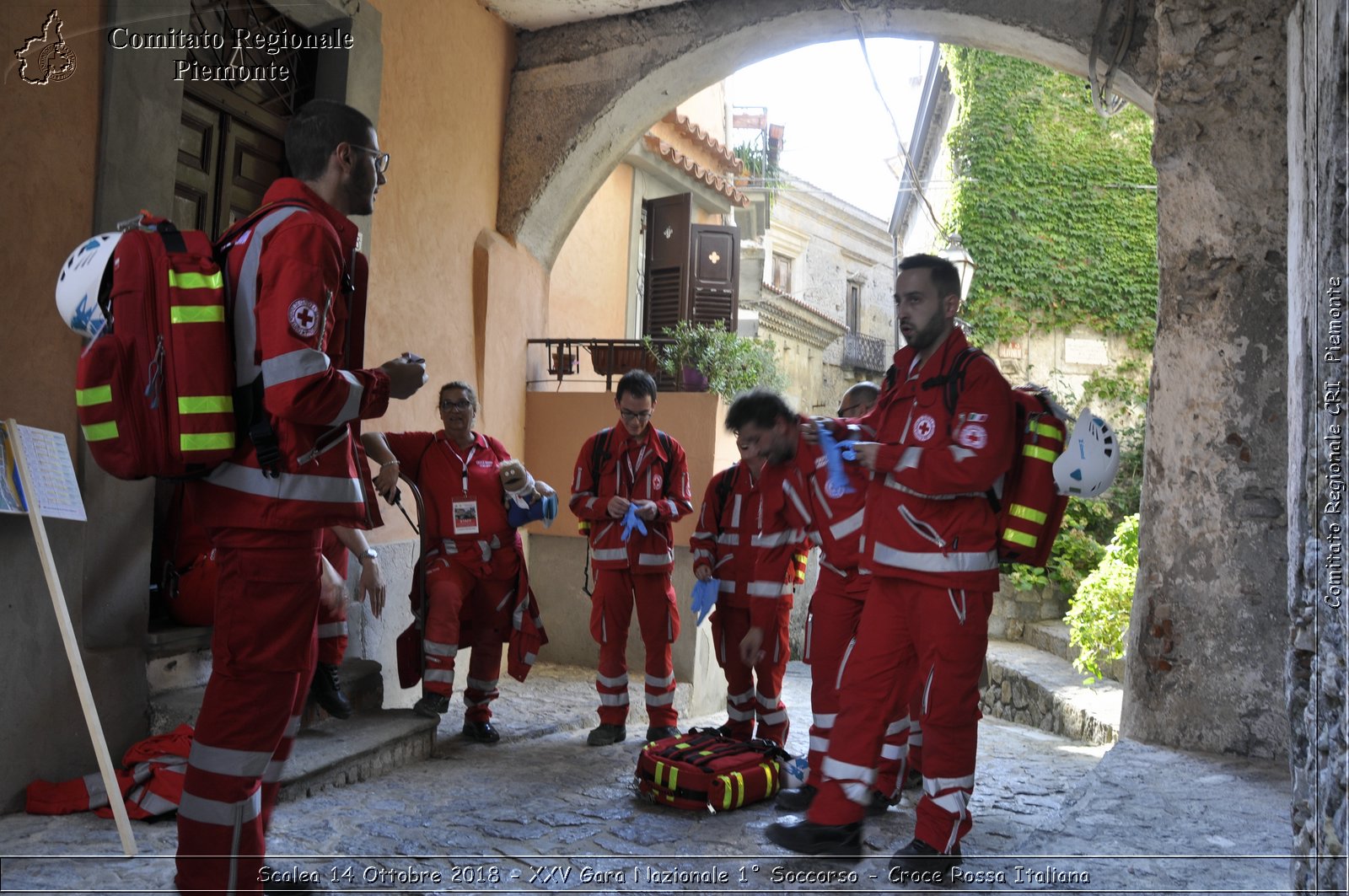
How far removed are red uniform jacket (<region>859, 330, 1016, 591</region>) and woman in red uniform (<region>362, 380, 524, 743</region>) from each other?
2.62 m

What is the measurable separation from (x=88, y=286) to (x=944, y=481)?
2.71 metres

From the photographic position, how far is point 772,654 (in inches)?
223

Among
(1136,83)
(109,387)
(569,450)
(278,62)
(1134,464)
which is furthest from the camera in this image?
(1134,464)

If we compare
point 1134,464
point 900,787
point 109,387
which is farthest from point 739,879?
point 1134,464

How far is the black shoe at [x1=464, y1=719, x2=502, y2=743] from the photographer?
19.1 ft

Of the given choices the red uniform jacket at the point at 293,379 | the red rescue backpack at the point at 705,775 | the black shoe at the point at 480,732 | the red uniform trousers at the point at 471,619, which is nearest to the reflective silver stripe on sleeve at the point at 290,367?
the red uniform jacket at the point at 293,379

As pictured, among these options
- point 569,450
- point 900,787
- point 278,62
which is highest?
point 278,62

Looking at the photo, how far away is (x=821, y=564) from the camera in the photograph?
5.01 metres

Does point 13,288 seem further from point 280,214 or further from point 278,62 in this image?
point 278,62

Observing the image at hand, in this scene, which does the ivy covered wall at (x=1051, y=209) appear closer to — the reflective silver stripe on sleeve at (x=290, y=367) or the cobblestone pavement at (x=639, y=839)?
the cobblestone pavement at (x=639, y=839)

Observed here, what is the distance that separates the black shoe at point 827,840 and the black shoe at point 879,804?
0.94 m

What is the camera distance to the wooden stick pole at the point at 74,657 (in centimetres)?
330

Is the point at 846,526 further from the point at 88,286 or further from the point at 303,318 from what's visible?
the point at 88,286

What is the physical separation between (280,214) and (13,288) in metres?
1.97
